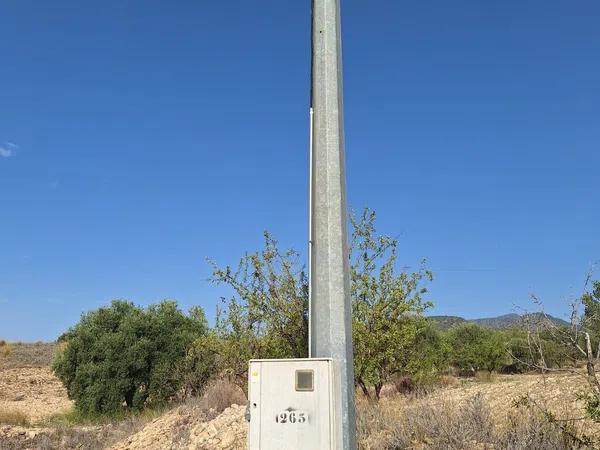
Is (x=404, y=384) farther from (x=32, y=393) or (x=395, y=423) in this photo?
(x=32, y=393)

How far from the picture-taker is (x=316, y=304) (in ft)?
14.5

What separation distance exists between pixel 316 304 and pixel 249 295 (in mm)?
8011

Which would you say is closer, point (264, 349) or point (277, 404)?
point (277, 404)

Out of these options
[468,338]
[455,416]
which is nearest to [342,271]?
[455,416]

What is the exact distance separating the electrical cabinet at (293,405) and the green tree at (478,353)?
33.0 metres

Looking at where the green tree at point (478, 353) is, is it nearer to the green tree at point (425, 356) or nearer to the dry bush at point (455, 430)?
the green tree at point (425, 356)

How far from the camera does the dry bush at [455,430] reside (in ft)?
22.3

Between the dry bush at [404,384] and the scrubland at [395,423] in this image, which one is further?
the dry bush at [404,384]

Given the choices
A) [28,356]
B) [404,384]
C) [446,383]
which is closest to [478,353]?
[446,383]

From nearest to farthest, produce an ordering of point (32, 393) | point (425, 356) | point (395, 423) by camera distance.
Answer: point (395, 423), point (425, 356), point (32, 393)

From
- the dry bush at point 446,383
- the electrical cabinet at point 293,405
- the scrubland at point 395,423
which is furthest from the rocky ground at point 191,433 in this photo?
the dry bush at point 446,383

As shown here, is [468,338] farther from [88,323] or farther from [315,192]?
[315,192]

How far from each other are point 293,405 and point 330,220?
4.77 ft

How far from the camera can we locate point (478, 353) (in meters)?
36.6
